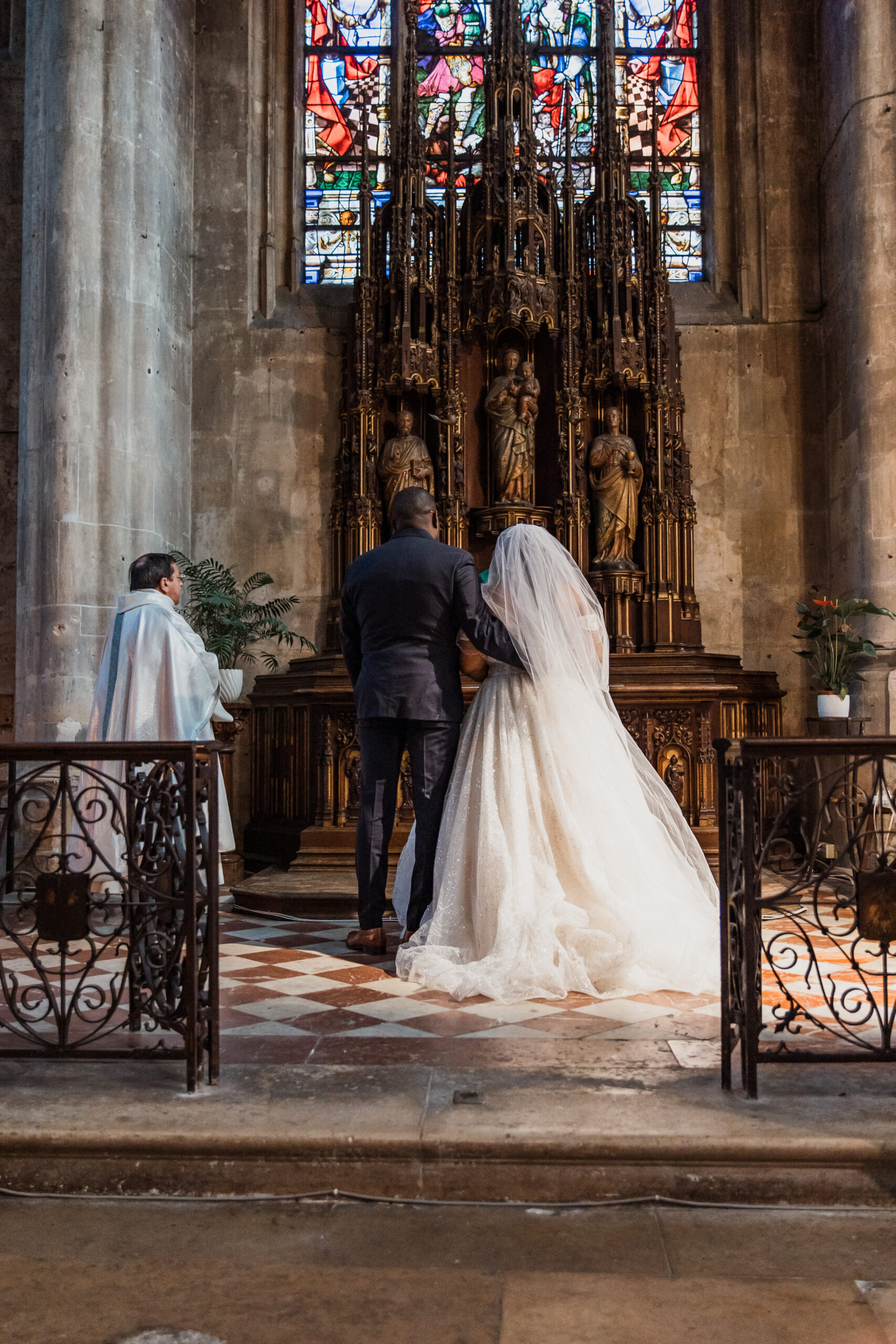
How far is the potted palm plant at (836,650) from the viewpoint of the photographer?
308 inches

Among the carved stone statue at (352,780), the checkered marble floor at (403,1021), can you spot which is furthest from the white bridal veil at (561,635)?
the carved stone statue at (352,780)

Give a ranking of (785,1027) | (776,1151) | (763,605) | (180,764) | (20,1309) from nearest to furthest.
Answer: (20,1309) → (776,1151) → (785,1027) → (180,764) → (763,605)

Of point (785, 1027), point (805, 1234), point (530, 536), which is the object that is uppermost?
point (530, 536)

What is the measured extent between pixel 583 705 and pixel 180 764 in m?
1.74

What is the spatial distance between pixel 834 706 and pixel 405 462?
369 centimetres

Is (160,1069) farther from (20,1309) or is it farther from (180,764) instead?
(20,1309)

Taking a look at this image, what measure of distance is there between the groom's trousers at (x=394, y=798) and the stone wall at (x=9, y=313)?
5335mm

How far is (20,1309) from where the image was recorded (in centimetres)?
204

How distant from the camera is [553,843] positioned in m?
4.50

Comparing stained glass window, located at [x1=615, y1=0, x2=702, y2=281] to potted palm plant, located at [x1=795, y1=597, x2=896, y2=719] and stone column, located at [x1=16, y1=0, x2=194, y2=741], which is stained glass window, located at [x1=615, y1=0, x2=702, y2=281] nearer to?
potted palm plant, located at [x1=795, y1=597, x2=896, y2=719]

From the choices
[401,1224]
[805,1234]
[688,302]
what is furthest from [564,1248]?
[688,302]

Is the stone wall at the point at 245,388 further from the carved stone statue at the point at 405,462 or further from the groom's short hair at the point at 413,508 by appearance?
the groom's short hair at the point at 413,508

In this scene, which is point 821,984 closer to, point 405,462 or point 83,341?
point 405,462

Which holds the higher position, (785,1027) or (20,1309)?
(785,1027)
